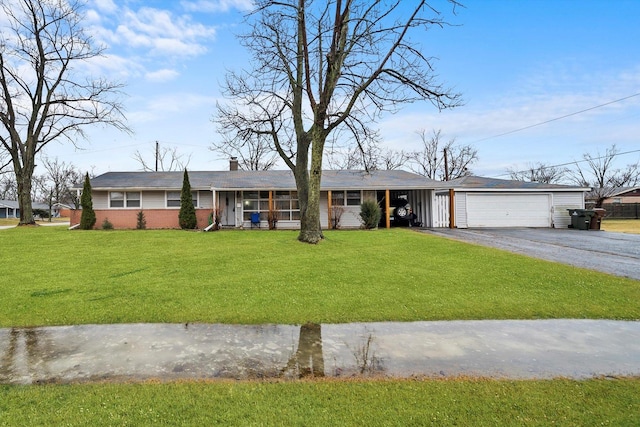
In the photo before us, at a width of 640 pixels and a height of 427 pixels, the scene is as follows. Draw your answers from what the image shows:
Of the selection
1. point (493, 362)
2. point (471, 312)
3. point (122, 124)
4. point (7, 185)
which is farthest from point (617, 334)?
point (7, 185)

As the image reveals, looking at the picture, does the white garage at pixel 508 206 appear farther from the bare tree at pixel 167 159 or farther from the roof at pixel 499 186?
the bare tree at pixel 167 159

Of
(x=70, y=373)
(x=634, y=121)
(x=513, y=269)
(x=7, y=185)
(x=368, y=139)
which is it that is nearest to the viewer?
(x=70, y=373)

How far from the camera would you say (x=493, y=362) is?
12.3ft

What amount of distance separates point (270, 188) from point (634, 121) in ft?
115

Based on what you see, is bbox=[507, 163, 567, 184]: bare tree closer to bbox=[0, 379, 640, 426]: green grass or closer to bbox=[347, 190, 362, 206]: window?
bbox=[347, 190, 362, 206]: window

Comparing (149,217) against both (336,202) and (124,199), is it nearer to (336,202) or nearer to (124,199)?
(124,199)

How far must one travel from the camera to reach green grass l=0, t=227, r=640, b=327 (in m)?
5.51

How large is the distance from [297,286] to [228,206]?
15682 mm

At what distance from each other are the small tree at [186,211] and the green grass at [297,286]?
7720 millimetres

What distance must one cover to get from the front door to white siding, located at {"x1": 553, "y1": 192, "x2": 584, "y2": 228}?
19.0 m

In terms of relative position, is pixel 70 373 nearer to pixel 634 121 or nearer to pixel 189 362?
pixel 189 362

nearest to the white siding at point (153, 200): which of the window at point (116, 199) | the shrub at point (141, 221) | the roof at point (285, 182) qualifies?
the roof at point (285, 182)

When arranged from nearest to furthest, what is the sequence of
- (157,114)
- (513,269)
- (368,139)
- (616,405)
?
1. (616,405)
2. (513,269)
3. (368,139)
4. (157,114)

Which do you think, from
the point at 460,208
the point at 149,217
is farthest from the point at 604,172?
the point at 149,217
